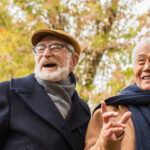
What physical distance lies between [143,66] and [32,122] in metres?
1.33

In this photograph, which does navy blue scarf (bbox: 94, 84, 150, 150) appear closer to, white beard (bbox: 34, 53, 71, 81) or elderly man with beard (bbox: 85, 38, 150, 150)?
elderly man with beard (bbox: 85, 38, 150, 150)

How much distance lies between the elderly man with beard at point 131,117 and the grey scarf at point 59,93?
37 centimetres

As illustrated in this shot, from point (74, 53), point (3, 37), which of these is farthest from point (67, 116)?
point (3, 37)

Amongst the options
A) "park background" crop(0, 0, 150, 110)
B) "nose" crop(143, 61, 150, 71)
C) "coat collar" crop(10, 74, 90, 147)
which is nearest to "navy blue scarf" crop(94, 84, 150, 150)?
"nose" crop(143, 61, 150, 71)

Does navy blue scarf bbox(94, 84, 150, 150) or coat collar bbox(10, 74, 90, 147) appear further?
coat collar bbox(10, 74, 90, 147)

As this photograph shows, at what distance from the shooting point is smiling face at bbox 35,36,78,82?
104 inches

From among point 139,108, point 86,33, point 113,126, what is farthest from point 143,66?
point 86,33

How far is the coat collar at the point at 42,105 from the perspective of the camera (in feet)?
7.36

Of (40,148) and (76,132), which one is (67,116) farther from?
(40,148)

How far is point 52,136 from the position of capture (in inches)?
85.2

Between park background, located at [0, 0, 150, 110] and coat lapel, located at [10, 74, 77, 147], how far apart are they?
382cm

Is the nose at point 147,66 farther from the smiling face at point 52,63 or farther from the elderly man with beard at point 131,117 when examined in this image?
the smiling face at point 52,63

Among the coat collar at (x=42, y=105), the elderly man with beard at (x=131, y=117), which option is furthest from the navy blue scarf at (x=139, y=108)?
the coat collar at (x=42, y=105)

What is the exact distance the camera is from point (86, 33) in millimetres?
6855
